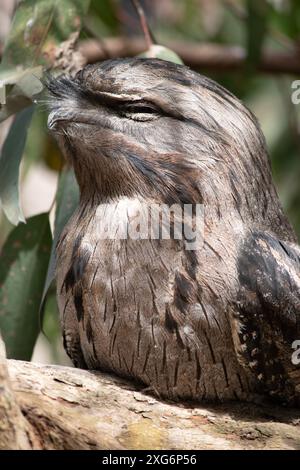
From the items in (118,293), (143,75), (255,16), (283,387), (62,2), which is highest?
(255,16)

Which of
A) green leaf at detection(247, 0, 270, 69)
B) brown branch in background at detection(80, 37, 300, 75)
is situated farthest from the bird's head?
brown branch in background at detection(80, 37, 300, 75)

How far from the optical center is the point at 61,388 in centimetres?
245

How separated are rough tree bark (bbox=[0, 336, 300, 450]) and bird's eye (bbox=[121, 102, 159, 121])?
781mm

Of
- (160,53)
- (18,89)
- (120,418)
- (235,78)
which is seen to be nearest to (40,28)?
(18,89)

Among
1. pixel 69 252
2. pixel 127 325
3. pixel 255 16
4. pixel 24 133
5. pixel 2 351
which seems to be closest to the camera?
pixel 2 351

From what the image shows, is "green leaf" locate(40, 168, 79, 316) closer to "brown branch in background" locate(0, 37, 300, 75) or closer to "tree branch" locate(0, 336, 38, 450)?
"tree branch" locate(0, 336, 38, 450)

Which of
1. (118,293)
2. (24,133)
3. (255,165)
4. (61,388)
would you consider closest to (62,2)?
(24,133)

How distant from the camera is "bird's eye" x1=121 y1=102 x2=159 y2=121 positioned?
2.75m

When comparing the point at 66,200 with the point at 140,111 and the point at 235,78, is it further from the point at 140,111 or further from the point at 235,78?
the point at 235,78

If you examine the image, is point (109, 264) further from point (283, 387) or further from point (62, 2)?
point (62, 2)

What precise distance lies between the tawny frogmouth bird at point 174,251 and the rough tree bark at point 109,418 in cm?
8

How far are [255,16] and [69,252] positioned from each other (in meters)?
2.26

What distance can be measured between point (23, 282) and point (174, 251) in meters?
1.16

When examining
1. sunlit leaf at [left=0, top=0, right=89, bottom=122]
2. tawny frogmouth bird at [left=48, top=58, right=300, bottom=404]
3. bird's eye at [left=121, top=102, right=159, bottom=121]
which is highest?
sunlit leaf at [left=0, top=0, right=89, bottom=122]
